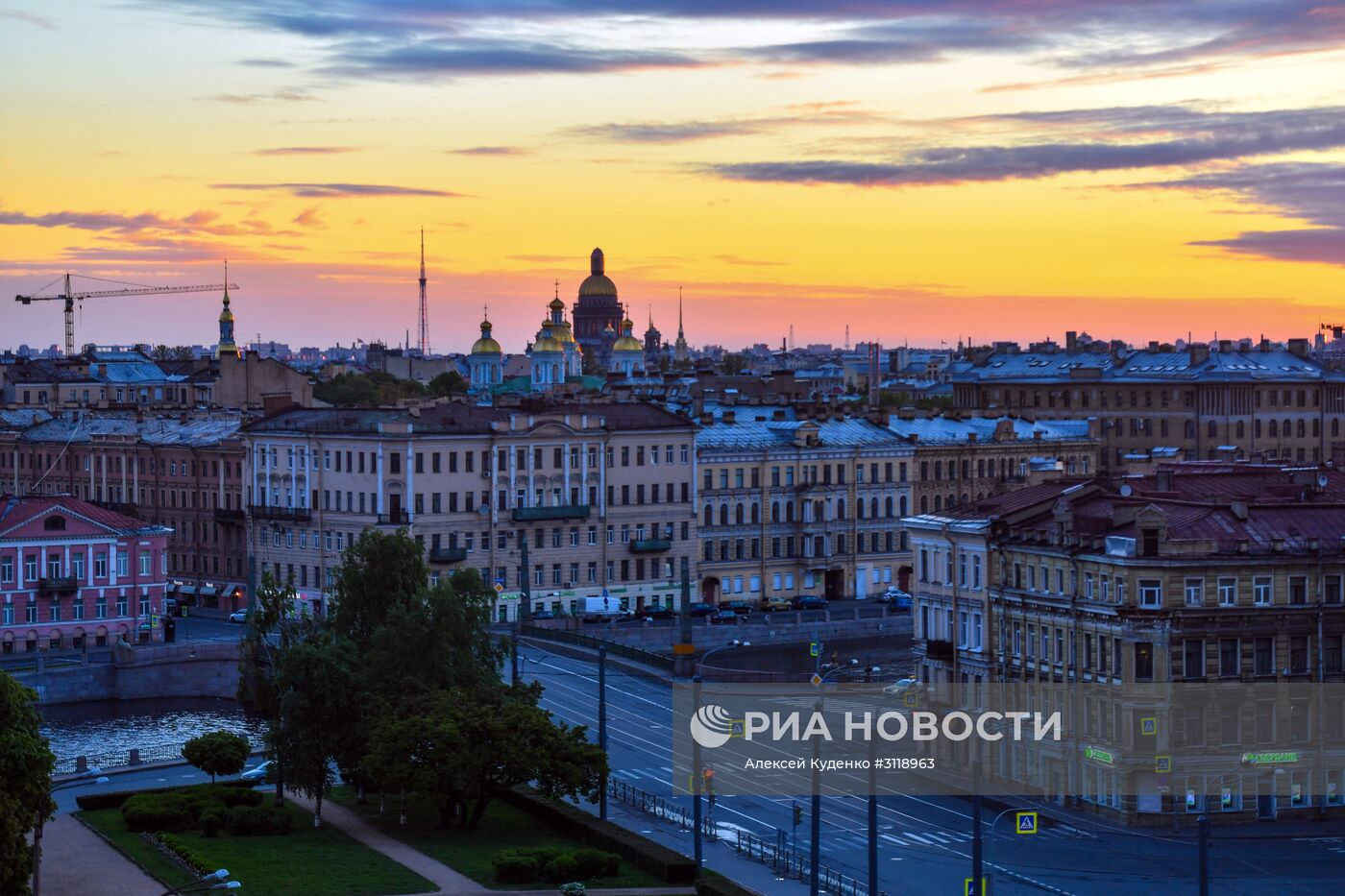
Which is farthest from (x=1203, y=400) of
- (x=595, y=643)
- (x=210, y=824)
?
(x=210, y=824)

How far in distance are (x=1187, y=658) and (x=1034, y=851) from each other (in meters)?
8.64

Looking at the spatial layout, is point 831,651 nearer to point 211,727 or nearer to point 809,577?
point 809,577

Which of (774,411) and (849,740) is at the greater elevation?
(774,411)

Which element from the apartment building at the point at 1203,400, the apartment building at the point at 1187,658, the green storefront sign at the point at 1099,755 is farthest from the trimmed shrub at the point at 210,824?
the apartment building at the point at 1203,400

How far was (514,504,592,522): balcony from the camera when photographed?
12125cm

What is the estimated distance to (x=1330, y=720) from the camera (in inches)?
2852

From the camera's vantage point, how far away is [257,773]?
79750 millimetres

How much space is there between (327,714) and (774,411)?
67.1m

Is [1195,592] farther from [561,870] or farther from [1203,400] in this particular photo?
[1203,400]

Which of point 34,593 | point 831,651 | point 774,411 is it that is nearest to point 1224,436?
point 774,411

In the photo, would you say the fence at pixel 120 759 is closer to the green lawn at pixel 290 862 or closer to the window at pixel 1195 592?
the green lawn at pixel 290 862

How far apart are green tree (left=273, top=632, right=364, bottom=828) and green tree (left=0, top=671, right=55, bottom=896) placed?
12.8 meters

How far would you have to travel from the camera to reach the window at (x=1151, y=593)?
71438 mm

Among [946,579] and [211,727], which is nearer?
[946,579]
